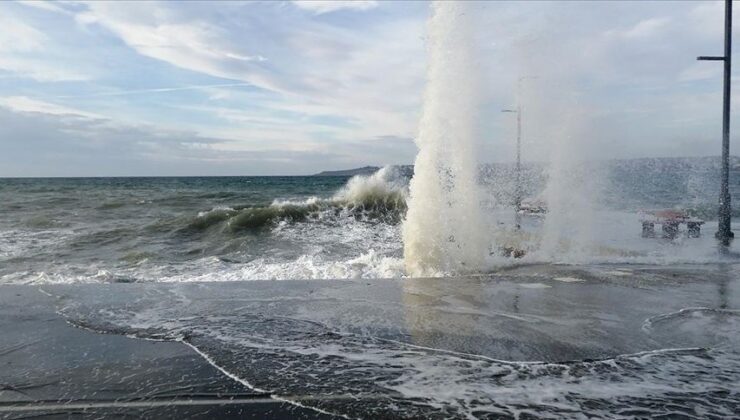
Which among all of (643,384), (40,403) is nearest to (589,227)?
(643,384)

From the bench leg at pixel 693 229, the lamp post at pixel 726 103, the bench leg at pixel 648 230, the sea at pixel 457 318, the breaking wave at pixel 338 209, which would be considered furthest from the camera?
the breaking wave at pixel 338 209

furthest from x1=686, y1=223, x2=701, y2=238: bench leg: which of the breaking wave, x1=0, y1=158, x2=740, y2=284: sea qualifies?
the breaking wave

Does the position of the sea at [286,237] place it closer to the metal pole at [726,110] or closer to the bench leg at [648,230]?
the bench leg at [648,230]

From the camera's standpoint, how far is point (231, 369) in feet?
13.5

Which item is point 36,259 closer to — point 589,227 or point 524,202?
point 589,227

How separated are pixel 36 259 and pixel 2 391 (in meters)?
10.7

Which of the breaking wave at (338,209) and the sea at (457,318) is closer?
the sea at (457,318)

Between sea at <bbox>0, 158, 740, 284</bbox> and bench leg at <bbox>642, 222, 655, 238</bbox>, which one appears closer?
sea at <bbox>0, 158, 740, 284</bbox>

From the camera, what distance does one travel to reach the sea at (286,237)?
10.5 meters

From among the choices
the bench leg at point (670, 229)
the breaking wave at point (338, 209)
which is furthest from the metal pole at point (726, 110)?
the breaking wave at point (338, 209)

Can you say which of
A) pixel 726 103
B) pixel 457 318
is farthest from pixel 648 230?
pixel 457 318

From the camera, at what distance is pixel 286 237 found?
17234 millimetres

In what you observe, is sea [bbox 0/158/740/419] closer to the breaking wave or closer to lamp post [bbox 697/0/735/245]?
lamp post [bbox 697/0/735/245]

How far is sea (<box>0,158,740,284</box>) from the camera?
1045 centimetres
